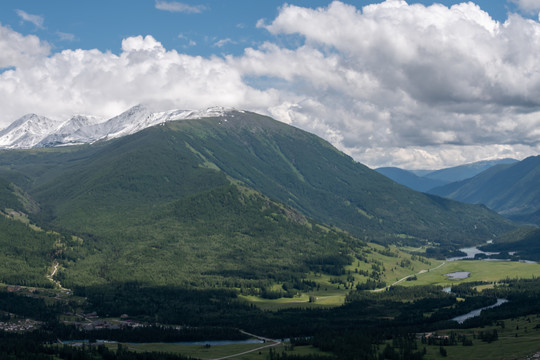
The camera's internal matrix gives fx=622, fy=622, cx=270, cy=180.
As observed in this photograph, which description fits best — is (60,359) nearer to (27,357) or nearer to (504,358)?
(27,357)

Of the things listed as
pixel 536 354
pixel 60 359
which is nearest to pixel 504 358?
pixel 536 354

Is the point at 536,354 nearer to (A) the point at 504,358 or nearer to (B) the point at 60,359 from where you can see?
(A) the point at 504,358

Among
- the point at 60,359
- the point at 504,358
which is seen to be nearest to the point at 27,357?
the point at 60,359

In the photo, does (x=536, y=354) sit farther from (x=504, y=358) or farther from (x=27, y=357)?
(x=27, y=357)
